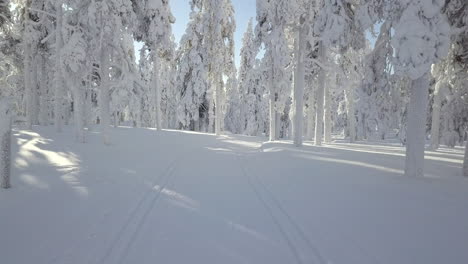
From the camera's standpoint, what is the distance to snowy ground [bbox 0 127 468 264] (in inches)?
173

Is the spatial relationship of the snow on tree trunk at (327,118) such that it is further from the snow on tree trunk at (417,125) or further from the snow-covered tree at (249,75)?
the snow-covered tree at (249,75)

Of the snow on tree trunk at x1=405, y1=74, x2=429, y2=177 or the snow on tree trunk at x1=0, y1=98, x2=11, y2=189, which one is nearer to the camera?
the snow on tree trunk at x1=0, y1=98, x2=11, y2=189

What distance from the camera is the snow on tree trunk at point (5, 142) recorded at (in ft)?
23.4

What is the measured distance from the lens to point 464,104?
14367 mm

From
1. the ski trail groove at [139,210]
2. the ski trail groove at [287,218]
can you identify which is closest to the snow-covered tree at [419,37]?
the ski trail groove at [287,218]

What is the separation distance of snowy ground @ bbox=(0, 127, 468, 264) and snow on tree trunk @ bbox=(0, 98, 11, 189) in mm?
398

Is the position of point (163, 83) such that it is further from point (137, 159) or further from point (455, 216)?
point (455, 216)

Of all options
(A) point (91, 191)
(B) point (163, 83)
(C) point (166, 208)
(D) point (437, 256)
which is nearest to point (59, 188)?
(A) point (91, 191)

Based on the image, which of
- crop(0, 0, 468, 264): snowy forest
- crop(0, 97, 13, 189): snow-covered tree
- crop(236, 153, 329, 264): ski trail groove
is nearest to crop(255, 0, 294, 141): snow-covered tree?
crop(0, 0, 468, 264): snowy forest

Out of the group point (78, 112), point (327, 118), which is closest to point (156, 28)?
point (78, 112)

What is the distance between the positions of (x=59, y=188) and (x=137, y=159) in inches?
197

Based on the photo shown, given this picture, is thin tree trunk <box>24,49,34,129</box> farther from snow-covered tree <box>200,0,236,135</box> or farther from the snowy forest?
snow-covered tree <box>200,0,236,135</box>

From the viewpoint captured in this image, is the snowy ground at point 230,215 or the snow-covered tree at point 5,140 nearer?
the snowy ground at point 230,215

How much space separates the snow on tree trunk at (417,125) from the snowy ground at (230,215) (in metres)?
0.51
